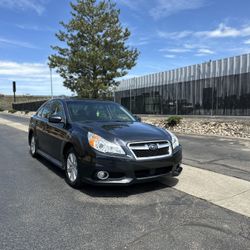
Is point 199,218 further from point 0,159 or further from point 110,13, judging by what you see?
point 110,13

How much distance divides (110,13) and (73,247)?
71.0 feet

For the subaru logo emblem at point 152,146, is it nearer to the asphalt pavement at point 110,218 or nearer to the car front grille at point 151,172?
the car front grille at point 151,172

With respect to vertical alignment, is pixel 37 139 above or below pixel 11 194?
above

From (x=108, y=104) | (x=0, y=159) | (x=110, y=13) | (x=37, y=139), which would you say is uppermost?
(x=110, y=13)

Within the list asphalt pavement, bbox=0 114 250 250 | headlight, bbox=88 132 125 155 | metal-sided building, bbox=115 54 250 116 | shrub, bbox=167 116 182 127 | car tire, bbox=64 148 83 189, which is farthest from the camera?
metal-sided building, bbox=115 54 250 116

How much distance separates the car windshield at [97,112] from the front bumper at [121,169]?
4.31 feet

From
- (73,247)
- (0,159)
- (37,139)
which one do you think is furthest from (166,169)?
(0,159)

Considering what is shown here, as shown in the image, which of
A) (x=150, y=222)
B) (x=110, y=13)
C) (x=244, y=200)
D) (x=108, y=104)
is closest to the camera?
(x=150, y=222)

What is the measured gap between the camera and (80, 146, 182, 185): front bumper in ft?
15.6

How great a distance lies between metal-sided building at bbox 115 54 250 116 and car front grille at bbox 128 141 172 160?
48.6ft

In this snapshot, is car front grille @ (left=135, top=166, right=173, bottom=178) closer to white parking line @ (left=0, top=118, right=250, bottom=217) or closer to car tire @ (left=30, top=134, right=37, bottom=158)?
white parking line @ (left=0, top=118, right=250, bottom=217)

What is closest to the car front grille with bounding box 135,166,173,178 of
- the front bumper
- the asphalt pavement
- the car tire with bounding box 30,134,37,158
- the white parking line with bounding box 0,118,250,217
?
the front bumper

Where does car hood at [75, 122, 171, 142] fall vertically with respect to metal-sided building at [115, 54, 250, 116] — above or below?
below

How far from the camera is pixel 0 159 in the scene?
26.9ft
